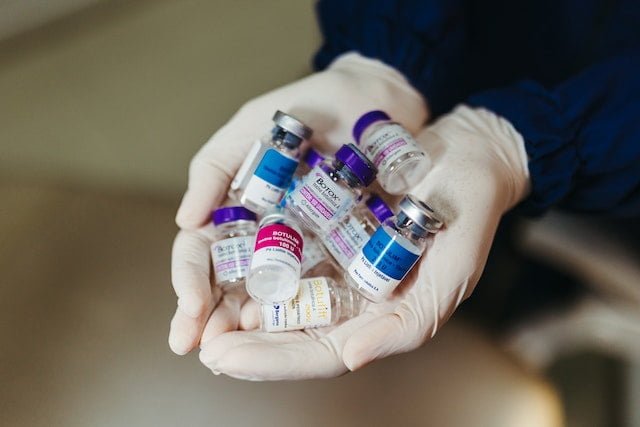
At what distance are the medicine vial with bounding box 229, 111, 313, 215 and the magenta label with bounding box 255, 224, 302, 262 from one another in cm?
7

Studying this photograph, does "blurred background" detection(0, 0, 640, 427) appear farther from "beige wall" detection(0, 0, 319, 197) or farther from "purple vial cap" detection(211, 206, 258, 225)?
"purple vial cap" detection(211, 206, 258, 225)

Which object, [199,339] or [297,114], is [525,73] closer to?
[297,114]

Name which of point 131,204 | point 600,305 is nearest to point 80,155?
point 131,204

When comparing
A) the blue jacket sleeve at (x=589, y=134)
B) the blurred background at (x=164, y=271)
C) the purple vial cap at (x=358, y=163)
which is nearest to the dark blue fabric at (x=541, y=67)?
the blue jacket sleeve at (x=589, y=134)

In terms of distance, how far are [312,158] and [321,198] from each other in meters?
0.11

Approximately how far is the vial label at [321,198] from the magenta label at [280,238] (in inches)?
1.5

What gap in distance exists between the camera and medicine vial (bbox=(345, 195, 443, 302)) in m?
0.72

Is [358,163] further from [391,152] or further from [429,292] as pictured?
[429,292]

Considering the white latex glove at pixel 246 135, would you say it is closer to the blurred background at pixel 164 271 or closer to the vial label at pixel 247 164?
the vial label at pixel 247 164

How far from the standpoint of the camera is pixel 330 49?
3.49ft

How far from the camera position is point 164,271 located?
1.14 metres

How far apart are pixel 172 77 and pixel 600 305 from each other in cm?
113

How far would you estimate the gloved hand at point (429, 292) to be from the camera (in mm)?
723

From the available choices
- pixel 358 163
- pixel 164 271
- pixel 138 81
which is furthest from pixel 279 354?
pixel 138 81
